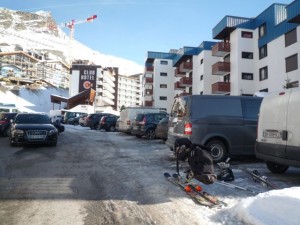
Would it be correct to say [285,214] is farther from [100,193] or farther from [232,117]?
[232,117]

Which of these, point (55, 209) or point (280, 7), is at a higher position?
point (280, 7)

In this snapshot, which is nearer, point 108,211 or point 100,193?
point 108,211

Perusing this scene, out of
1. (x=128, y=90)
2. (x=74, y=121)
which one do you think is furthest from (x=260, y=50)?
(x=128, y=90)

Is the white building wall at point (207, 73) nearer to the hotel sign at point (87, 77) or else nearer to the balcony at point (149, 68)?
the balcony at point (149, 68)

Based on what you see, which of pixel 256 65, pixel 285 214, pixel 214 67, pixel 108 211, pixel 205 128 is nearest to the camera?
pixel 285 214

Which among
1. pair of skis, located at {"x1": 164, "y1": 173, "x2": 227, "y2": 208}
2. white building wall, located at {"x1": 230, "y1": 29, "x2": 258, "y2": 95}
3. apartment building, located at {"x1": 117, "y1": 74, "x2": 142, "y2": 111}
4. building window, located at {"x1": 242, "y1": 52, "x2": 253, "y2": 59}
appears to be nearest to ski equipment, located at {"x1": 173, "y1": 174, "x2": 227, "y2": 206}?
pair of skis, located at {"x1": 164, "y1": 173, "x2": 227, "y2": 208}

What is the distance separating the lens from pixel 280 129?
6.44 m

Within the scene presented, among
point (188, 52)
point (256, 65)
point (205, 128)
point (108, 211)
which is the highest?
point (188, 52)

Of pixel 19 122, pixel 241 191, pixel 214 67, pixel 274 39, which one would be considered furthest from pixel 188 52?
pixel 241 191

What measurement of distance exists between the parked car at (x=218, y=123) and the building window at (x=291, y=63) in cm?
1944

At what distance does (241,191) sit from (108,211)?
2.61m

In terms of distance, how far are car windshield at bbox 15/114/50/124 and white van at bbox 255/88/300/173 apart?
971 cm

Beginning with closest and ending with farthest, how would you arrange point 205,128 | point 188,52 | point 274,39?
1. point 205,128
2. point 274,39
3. point 188,52

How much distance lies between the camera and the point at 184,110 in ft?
29.6
